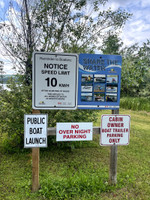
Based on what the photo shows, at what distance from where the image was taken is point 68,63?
2426 millimetres

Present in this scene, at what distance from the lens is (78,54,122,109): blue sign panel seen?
250cm

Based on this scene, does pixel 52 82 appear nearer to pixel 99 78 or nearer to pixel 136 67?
pixel 99 78

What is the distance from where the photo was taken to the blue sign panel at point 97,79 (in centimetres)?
250

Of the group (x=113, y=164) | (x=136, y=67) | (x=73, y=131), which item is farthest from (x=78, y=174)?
(x=136, y=67)

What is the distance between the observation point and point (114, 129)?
2.68 meters

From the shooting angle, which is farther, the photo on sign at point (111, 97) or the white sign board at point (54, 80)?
the photo on sign at point (111, 97)

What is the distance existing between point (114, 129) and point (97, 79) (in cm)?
87

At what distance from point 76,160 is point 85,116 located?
105cm

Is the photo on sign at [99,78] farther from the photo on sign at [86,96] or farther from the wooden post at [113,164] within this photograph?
the wooden post at [113,164]

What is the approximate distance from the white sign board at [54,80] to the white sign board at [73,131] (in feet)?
1.03

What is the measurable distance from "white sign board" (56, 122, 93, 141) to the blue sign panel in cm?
33

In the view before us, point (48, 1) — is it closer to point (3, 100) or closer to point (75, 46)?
point (75, 46)

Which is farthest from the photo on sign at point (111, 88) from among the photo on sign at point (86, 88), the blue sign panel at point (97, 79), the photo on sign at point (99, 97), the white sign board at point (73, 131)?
the white sign board at point (73, 131)

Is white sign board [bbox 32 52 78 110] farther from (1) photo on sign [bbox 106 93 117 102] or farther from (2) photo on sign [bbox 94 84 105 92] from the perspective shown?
(1) photo on sign [bbox 106 93 117 102]
